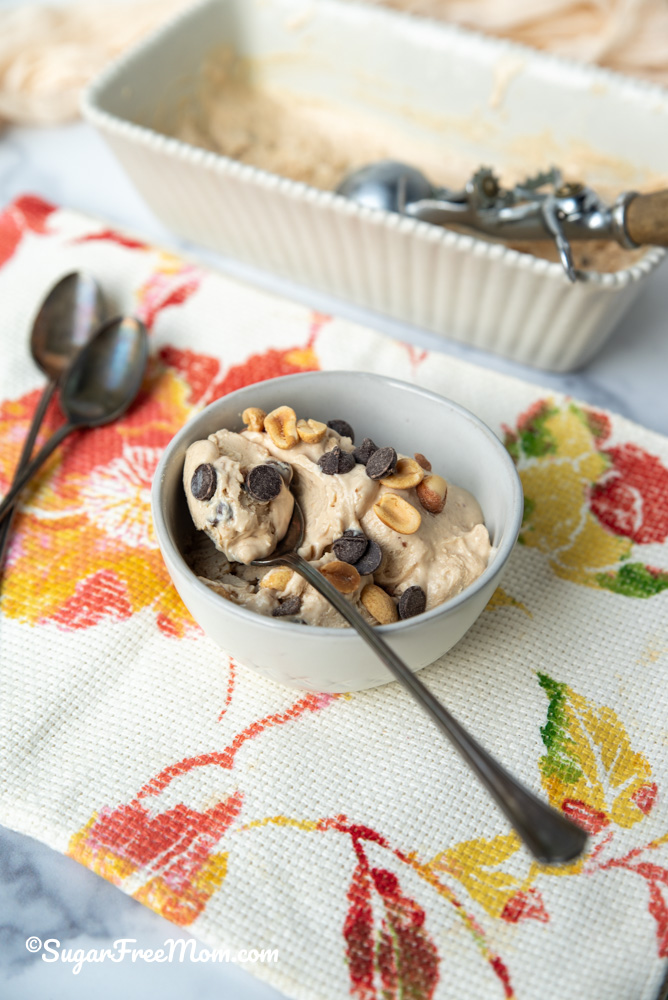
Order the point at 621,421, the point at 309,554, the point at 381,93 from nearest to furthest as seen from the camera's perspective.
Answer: the point at 309,554
the point at 621,421
the point at 381,93

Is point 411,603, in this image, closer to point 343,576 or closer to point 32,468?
point 343,576

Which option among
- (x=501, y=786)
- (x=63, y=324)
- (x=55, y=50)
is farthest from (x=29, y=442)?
(x=55, y=50)

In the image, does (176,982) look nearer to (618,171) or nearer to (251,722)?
(251,722)

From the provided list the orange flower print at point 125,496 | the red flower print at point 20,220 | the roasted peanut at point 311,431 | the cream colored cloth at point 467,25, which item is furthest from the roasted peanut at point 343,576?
the cream colored cloth at point 467,25

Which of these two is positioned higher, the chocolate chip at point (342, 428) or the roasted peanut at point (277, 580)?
the chocolate chip at point (342, 428)

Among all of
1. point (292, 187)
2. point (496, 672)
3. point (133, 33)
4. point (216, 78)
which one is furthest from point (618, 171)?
point (133, 33)

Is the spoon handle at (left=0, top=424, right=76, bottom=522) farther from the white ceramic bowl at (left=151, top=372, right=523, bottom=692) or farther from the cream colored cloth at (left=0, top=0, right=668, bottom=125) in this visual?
the cream colored cloth at (left=0, top=0, right=668, bottom=125)

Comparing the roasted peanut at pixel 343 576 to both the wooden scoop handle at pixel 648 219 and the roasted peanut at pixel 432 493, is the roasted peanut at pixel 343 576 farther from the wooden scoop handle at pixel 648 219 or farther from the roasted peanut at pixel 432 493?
the wooden scoop handle at pixel 648 219
